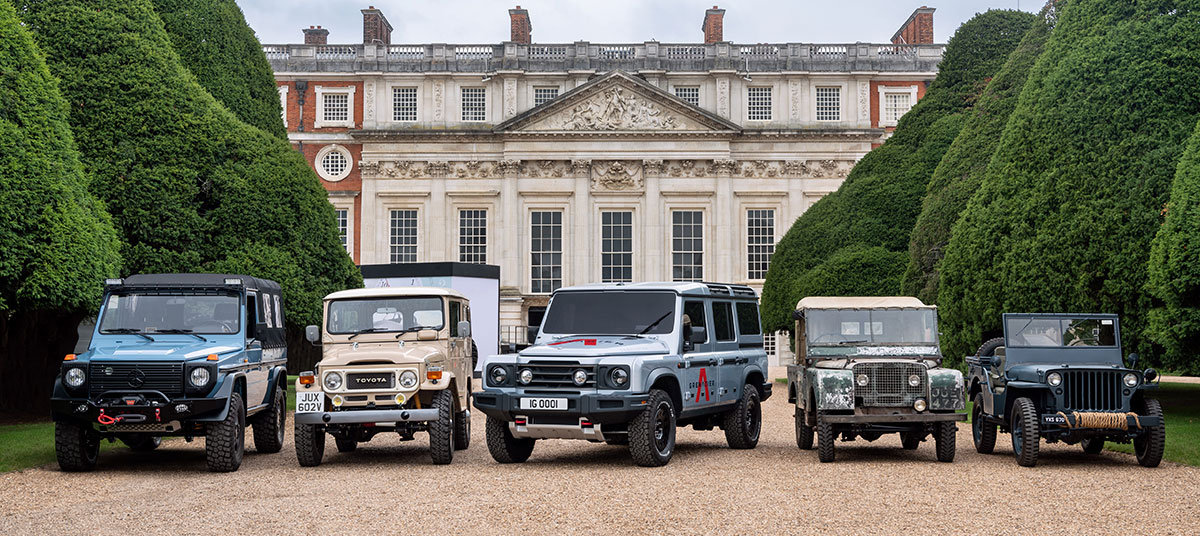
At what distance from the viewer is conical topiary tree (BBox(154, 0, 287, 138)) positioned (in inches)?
970

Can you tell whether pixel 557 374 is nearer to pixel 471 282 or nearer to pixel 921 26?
pixel 471 282

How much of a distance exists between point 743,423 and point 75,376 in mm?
8011

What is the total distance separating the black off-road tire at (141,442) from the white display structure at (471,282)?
1384cm

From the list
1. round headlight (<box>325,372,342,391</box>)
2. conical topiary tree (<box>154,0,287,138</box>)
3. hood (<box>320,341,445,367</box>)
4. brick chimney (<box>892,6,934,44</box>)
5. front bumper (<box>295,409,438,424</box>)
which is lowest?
front bumper (<box>295,409,438,424</box>)

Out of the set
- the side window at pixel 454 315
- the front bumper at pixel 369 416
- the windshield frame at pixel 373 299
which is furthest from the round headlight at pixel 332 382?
the side window at pixel 454 315

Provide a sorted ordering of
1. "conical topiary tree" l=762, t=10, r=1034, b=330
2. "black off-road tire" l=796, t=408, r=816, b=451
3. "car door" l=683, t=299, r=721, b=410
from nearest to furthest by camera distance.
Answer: "car door" l=683, t=299, r=721, b=410
"black off-road tire" l=796, t=408, r=816, b=451
"conical topiary tree" l=762, t=10, r=1034, b=330

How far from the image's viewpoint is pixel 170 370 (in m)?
12.5

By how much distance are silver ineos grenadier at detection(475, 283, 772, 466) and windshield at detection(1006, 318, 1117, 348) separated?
11.5 feet

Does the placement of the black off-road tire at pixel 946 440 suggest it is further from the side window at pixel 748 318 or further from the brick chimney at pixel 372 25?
the brick chimney at pixel 372 25

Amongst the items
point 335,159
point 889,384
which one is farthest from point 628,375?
point 335,159

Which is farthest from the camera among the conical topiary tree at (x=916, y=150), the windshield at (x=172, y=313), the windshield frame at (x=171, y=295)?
the conical topiary tree at (x=916, y=150)

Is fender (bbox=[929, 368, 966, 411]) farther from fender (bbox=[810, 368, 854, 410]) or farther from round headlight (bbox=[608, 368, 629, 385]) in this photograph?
round headlight (bbox=[608, 368, 629, 385])

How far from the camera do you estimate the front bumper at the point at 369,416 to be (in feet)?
42.1

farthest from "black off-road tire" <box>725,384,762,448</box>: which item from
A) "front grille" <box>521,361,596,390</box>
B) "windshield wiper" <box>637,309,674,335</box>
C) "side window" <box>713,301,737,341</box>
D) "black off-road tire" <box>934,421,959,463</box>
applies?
"front grille" <box>521,361,596,390</box>
